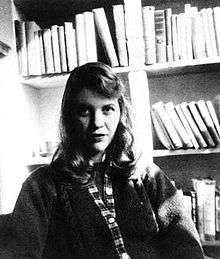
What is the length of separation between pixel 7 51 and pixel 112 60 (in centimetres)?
43

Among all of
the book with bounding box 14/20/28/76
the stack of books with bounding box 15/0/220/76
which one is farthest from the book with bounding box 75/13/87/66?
the book with bounding box 14/20/28/76

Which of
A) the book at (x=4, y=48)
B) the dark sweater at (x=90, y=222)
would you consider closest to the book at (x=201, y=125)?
the dark sweater at (x=90, y=222)

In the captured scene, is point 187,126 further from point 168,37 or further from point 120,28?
point 120,28

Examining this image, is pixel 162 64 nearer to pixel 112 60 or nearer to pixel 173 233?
pixel 112 60

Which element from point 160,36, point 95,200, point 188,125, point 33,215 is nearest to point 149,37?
point 160,36

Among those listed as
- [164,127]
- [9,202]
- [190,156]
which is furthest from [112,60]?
[9,202]

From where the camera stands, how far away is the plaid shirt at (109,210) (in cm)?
108

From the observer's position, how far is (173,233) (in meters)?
1.12

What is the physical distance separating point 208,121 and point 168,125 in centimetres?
16

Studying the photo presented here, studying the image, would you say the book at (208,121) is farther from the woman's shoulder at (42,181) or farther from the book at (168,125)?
the woman's shoulder at (42,181)

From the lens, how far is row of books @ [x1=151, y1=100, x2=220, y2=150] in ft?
4.68

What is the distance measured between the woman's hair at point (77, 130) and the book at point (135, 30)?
226 mm

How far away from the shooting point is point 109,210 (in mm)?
1130

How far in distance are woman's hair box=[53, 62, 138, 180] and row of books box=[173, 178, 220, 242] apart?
37 cm
